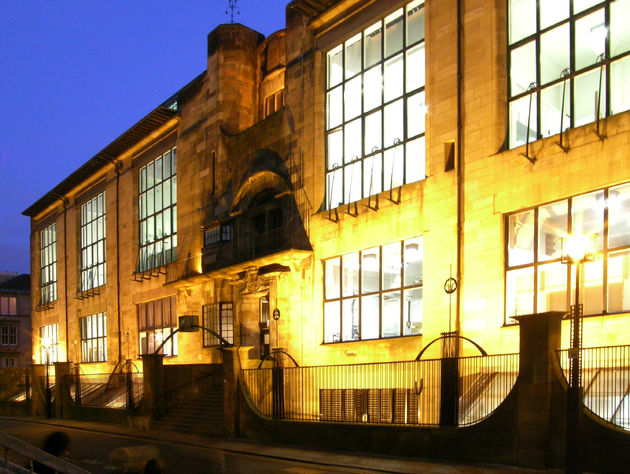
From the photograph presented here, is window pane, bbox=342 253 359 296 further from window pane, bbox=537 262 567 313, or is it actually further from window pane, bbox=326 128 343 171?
window pane, bbox=537 262 567 313

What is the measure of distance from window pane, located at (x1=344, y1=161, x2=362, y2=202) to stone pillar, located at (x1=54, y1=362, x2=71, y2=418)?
1816 cm

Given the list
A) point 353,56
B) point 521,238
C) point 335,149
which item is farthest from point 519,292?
point 353,56

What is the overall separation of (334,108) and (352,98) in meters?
0.93

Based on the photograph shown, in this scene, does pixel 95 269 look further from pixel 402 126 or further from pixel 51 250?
pixel 402 126

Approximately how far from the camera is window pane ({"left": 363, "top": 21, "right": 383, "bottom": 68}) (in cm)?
2164

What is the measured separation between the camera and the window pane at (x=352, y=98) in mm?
22406

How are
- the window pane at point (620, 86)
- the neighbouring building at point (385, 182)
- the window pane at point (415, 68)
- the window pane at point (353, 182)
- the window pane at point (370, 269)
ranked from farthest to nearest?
the window pane at point (353, 182), the window pane at point (370, 269), the window pane at point (415, 68), the neighbouring building at point (385, 182), the window pane at point (620, 86)

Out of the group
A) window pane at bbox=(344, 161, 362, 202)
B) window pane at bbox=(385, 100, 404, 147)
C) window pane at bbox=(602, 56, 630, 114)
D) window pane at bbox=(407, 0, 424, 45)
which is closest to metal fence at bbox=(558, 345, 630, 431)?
window pane at bbox=(602, 56, 630, 114)

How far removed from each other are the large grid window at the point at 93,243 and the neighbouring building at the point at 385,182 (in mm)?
4500

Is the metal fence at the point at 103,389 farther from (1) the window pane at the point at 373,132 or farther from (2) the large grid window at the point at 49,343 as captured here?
(1) the window pane at the point at 373,132

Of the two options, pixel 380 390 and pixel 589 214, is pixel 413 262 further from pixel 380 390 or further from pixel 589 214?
pixel 589 214

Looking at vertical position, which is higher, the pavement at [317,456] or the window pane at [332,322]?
the window pane at [332,322]

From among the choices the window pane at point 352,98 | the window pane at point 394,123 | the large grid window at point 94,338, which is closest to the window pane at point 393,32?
the window pane at point 352,98

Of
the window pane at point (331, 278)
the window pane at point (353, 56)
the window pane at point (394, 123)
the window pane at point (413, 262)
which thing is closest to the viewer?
the window pane at point (413, 262)
